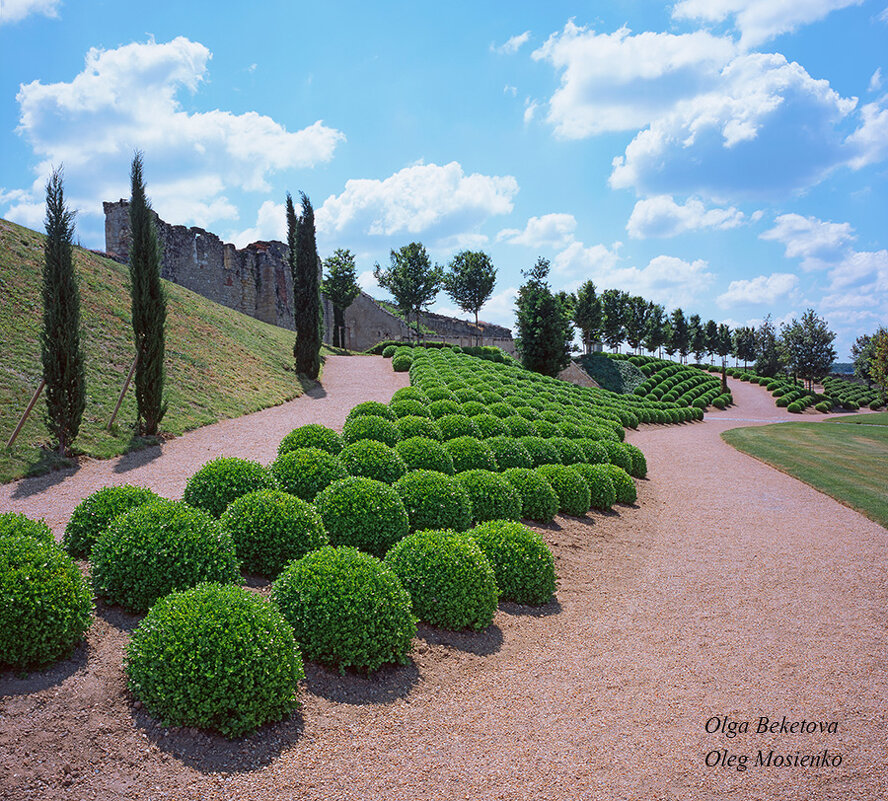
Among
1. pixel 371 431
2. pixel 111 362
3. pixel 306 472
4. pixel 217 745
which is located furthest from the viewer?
pixel 111 362

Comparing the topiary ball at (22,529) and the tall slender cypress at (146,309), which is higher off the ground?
the tall slender cypress at (146,309)

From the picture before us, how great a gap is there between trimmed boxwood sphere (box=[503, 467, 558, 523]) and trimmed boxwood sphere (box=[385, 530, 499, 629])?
3092 mm

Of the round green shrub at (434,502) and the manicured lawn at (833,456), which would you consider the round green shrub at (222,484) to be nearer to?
the round green shrub at (434,502)

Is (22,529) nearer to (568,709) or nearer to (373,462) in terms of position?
(373,462)

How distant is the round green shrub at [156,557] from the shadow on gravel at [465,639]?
5.99 feet

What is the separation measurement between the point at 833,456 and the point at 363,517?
17.5m

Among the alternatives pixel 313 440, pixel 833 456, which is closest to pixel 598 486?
pixel 313 440

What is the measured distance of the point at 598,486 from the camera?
10.1 metres

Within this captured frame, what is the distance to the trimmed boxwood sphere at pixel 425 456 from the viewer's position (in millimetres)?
8805

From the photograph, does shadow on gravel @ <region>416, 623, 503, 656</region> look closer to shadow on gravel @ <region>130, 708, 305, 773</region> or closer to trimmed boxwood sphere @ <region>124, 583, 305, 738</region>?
trimmed boxwood sphere @ <region>124, 583, 305, 738</region>

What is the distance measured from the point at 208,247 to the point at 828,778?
1503 inches

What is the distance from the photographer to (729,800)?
3.42 meters

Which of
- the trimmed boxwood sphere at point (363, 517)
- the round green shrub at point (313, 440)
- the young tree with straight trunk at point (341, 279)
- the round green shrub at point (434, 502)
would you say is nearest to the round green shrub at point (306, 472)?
the trimmed boxwood sphere at point (363, 517)

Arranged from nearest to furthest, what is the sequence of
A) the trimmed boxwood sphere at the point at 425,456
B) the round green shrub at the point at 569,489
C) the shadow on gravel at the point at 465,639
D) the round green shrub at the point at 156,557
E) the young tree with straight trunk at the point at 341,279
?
the round green shrub at the point at 156,557 < the shadow on gravel at the point at 465,639 < the trimmed boxwood sphere at the point at 425,456 < the round green shrub at the point at 569,489 < the young tree with straight trunk at the point at 341,279
